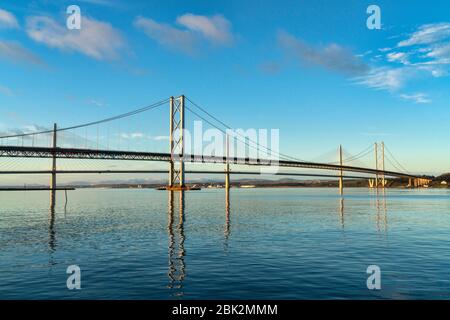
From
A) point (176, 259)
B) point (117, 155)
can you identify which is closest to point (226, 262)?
point (176, 259)

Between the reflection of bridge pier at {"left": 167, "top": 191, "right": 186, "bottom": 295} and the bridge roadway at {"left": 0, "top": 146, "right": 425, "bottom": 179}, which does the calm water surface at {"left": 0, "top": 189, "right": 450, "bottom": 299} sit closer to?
the reflection of bridge pier at {"left": 167, "top": 191, "right": 186, "bottom": 295}

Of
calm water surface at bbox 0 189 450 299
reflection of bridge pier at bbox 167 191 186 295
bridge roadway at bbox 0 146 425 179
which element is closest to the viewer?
calm water surface at bbox 0 189 450 299

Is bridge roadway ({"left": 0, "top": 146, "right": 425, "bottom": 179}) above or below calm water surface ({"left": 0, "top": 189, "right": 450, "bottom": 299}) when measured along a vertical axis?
above

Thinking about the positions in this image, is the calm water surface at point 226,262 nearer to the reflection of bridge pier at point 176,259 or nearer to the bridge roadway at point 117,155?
the reflection of bridge pier at point 176,259

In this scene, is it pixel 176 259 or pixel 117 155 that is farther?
pixel 117 155

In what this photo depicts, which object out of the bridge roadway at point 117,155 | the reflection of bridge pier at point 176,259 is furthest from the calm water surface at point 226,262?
the bridge roadway at point 117,155

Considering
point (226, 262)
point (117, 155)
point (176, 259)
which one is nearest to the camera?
point (226, 262)

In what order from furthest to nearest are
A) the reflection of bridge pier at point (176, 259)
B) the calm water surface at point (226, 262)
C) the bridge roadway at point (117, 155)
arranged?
the bridge roadway at point (117, 155), the reflection of bridge pier at point (176, 259), the calm water surface at point (226, 262)

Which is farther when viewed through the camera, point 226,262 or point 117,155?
point 117,155

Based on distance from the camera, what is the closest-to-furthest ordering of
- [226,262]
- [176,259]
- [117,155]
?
[226,262], [176,259], [117,155]

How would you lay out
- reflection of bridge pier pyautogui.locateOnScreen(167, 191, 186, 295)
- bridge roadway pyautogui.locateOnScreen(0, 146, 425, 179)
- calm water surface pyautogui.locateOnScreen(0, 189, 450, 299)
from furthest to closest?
1. bridge roadway pyautogui.locateOnScreen(0, 146, 425, 179)
2. reflection of bridge pier pyautogui.locateOnScreen(167, 191, 186, 295)
3. calm water surface pyautogui.locateOnScreen(0, 189, 450, 299)

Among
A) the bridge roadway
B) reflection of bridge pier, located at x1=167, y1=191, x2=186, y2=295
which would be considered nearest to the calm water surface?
reflection of bridge pier, located at x1=167, y1=191, x2=186, y2=295

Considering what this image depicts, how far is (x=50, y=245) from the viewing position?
20.4 metres

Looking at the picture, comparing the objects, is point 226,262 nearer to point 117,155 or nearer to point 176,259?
point 176,259
